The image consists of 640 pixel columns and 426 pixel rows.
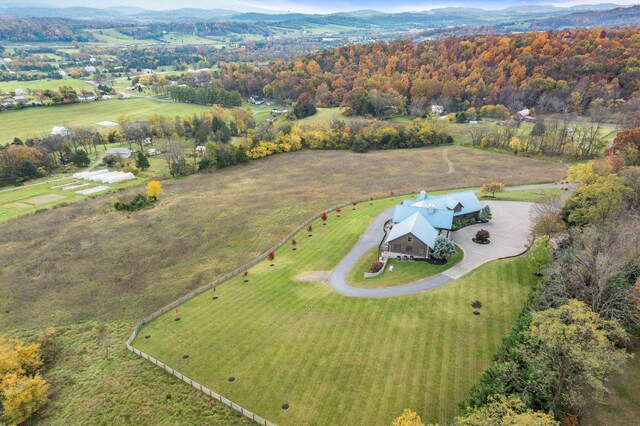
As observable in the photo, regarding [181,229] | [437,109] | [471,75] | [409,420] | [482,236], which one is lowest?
[181,229]

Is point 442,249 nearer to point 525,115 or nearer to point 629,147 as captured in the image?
point 629,147

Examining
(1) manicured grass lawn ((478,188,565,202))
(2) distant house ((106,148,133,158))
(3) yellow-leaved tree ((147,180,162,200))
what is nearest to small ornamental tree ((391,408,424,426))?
(1) manicured grass lawn ((478,188,565,202))

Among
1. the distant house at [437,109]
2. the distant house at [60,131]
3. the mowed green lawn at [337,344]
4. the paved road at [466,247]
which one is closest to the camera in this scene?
the mowed green lawn at [337,344]

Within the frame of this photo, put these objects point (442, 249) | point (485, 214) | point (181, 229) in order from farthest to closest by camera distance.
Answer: point (181, 229), point (485, 214), point (442, 249)

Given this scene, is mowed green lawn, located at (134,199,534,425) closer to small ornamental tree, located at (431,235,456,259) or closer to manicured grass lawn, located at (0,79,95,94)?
small ornamental tree, located at (431,235,456,259)

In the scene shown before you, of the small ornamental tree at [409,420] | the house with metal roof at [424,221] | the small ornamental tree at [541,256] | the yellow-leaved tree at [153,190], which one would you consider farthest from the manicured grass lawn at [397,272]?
the yellow-leaved tree at [153,190]

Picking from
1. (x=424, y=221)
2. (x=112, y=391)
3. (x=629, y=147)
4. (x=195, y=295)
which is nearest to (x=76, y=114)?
(x=195, y=295)

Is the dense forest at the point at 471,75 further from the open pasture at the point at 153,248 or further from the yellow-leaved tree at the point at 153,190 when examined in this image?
the yellow-leaved tree at the point at 153,190
